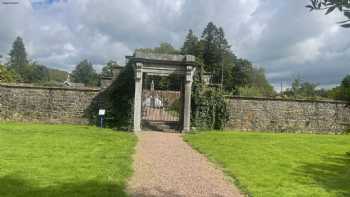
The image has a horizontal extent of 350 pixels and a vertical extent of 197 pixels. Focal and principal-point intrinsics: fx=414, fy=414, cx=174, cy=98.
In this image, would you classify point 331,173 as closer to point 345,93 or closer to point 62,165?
point 62,165

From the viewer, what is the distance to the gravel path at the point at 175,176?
6.56 metres

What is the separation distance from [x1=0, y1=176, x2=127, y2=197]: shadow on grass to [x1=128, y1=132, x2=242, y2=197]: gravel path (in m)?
0.33

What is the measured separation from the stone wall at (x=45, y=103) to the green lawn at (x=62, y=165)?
243 inches

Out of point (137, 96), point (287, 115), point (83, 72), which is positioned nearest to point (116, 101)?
point (137, 96)

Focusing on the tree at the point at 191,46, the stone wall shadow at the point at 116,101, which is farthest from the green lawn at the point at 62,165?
the tree at the point at 191,46

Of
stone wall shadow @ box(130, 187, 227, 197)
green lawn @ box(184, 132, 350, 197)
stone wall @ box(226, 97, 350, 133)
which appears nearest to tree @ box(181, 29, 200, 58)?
stone wall @ box(226, 97, 350, 133)

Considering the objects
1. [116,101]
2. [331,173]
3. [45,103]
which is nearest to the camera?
[331,173]

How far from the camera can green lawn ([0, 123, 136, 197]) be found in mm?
6184

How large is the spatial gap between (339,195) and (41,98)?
1494 centimetres

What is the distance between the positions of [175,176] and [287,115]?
44.6ft

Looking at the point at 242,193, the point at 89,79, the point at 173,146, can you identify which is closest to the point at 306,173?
the point at 242,193

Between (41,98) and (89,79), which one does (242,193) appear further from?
(89,79)

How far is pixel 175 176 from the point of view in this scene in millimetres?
7695

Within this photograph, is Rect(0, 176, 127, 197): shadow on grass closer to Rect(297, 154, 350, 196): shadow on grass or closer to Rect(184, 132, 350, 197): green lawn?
Rect(184, 132, 350, 197): green lawn
